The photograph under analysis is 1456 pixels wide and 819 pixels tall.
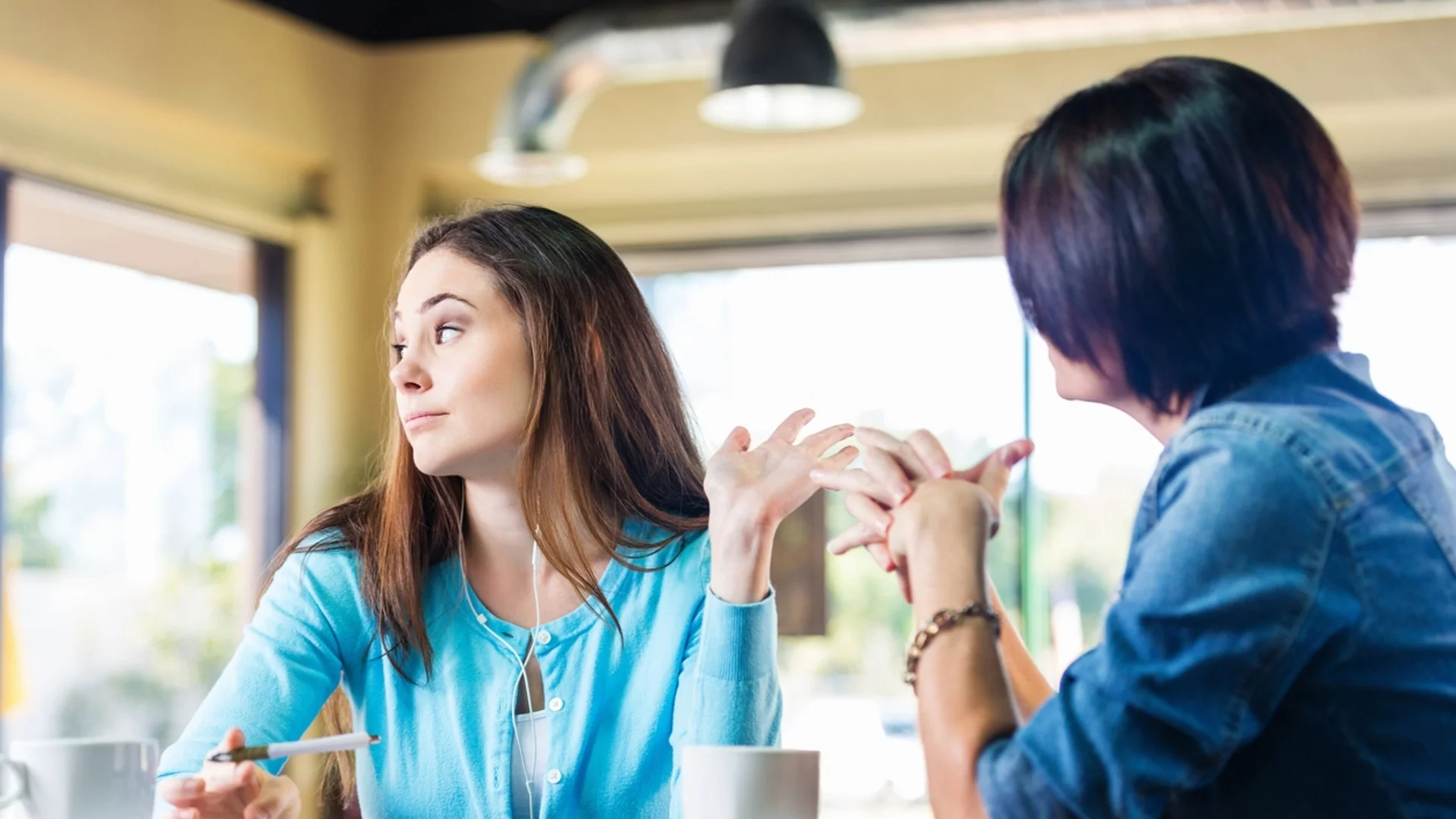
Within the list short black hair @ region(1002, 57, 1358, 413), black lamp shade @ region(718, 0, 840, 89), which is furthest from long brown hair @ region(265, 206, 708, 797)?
black lamp shade @ region(718, 0, 840, 89)

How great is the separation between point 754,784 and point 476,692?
57 centimetres

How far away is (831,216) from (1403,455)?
4107 millimetres

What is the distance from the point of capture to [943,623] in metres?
1.09

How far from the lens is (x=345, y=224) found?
16.7 feet

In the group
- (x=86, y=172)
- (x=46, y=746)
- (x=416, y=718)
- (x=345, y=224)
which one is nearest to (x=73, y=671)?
(x=86, y=172)

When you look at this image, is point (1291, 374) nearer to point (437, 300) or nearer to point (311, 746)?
point (311, 746)

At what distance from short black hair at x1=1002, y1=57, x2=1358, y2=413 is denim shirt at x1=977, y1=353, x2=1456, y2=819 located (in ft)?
0.29

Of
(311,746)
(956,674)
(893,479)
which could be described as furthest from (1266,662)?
(311,746)

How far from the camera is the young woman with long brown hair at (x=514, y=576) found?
4.98ft

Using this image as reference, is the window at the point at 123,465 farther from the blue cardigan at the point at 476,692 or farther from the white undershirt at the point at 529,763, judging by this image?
the white undershirt at the point at 529,763

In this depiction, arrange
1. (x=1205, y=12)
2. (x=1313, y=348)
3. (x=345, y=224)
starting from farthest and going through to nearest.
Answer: (x=345, y=224) < (x=1205, y=12) < (x=1313, y=348)

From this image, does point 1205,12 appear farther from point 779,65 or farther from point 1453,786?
point 1453,786

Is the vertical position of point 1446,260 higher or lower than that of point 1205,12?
lower

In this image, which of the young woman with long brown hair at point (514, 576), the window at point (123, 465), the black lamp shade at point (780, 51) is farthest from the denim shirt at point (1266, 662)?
the window at point (123, 465)
